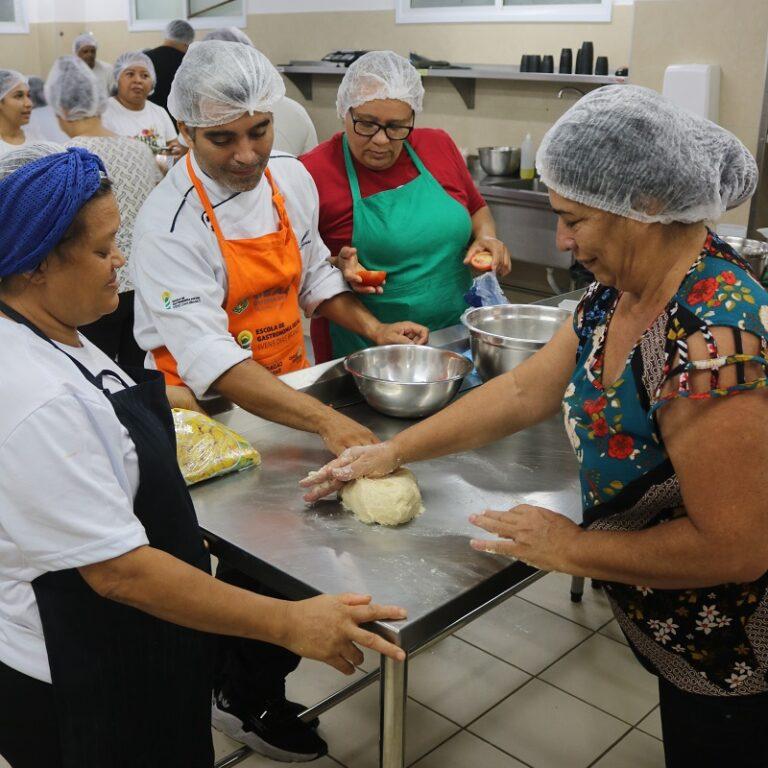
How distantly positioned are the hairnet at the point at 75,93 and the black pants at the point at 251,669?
10.9ft

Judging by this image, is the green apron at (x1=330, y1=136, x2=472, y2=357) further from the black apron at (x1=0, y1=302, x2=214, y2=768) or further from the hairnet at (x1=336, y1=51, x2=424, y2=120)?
the black apron at (x1=0, y1=302, x2=214, y2=768)

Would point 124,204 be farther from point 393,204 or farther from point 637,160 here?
point 637,160

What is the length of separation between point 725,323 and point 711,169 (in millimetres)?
229

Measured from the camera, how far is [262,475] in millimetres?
1692

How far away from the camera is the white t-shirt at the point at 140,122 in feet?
18.7

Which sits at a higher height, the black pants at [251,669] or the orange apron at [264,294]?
the orange apron at [264,294]

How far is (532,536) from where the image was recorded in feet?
4.34

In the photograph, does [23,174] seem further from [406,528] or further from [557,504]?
[557,504]

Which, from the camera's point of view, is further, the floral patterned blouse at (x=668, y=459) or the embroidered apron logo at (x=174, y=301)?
the embroidered apron logo at (x=174, y=301)

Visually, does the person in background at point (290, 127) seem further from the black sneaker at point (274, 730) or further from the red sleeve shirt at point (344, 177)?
the black sneaker at point (274, 730)

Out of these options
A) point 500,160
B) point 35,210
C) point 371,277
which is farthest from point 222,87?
point 500,160

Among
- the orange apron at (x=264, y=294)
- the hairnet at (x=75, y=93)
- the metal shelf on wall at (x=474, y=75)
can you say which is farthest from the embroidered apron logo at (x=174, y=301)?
the metal shelf on wall at (x=474, y=75)

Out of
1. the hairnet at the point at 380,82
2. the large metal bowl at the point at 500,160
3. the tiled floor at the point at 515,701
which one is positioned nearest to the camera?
the tiled floor at the point at 515,701

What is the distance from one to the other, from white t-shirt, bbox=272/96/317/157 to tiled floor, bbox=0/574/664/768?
8.12ft
